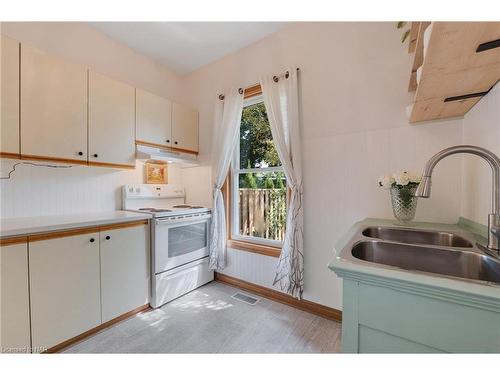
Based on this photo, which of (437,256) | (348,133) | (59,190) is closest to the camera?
(437,256)

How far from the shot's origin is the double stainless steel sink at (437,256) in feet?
2.53

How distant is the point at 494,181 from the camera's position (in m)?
0.75

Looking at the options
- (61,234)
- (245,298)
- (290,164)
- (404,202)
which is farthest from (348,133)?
(61,234)

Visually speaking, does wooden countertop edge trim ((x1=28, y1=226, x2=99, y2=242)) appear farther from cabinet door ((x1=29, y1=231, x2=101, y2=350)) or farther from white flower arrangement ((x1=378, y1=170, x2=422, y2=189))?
white flower arrangement ((x1=378, y1=170, x2=422, y2=189))

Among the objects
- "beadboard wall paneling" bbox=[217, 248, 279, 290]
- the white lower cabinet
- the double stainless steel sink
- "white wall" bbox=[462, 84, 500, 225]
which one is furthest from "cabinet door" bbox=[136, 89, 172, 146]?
"white wall" bbox=[462, 84, 500, 225]

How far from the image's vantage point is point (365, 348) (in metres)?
0.67

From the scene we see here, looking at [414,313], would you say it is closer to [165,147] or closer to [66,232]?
[66,232]

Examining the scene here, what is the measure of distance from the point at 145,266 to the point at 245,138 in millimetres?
1708

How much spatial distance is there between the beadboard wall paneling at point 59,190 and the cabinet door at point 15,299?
0.61 meters

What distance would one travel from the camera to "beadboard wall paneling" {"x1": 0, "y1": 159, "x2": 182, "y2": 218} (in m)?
1.65

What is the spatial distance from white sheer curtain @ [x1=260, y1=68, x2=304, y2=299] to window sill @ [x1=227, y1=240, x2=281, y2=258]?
0.54ft

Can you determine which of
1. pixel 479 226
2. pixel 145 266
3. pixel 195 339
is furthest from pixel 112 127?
pixel 479 226

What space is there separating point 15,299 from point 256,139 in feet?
7.38

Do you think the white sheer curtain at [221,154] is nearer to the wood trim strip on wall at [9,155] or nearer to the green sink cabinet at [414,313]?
the wood trim strip on wall at [9,155]
